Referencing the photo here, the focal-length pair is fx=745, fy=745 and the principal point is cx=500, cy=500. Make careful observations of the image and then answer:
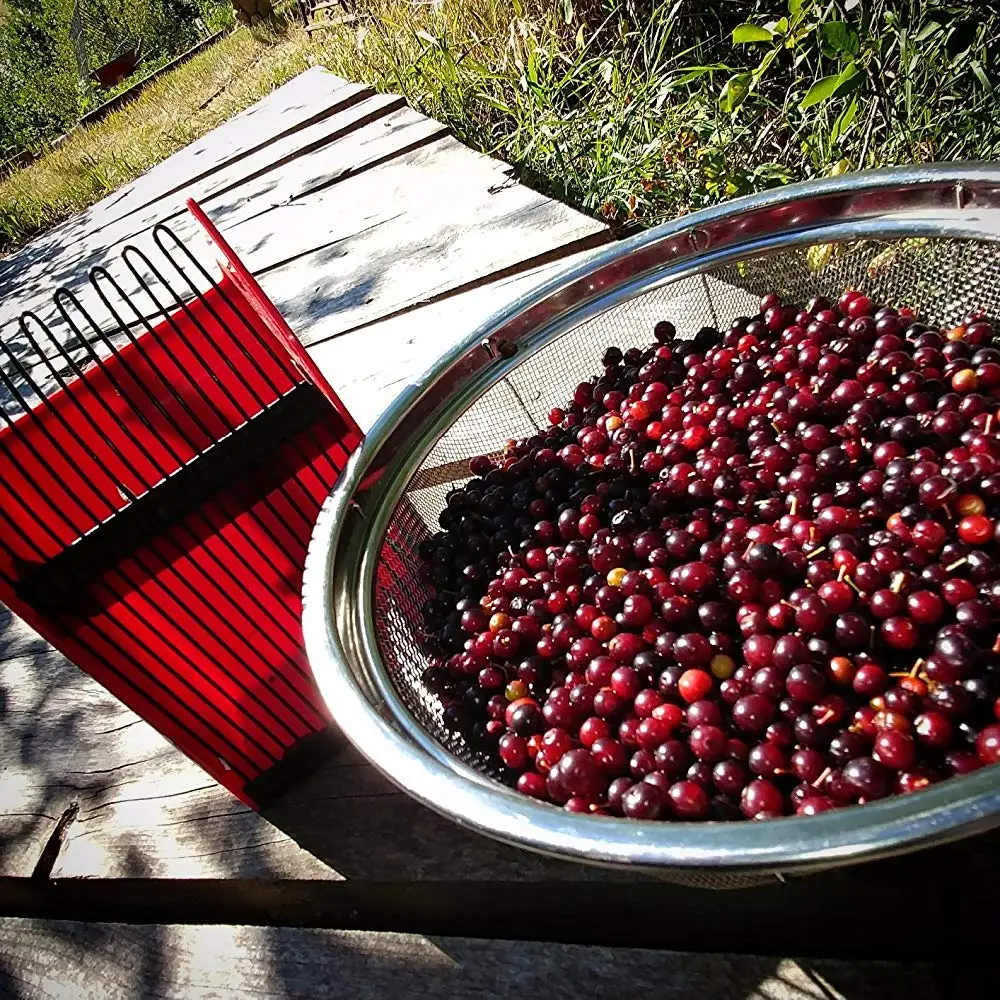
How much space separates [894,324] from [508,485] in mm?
745

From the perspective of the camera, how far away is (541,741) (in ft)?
3.33

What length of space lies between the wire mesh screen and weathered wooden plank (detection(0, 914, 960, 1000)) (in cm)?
28

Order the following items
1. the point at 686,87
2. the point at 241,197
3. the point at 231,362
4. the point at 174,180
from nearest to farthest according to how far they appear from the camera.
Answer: the point at 231,362
the point at 686,87
the point at 241,197
the point at 174,180

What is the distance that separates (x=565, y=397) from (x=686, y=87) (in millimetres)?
1739

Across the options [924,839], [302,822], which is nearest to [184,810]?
[302,822]

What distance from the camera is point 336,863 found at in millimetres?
1207

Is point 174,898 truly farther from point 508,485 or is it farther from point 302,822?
point 508,485

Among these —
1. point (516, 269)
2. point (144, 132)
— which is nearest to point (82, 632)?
point (516, 269)

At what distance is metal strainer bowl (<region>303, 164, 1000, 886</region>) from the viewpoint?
596 mm

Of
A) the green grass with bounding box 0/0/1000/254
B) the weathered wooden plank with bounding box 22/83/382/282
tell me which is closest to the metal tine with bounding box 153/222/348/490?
the green grass with bounding box 0/0/1000/254

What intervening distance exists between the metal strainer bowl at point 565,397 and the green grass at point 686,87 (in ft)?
2.10

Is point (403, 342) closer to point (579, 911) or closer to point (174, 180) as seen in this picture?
point (579, 911)

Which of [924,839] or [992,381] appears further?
[992,381]

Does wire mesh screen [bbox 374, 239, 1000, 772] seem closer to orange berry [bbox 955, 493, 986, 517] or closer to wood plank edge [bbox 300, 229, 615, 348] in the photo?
orange berry [bbox 955, 493, 986, 517]
